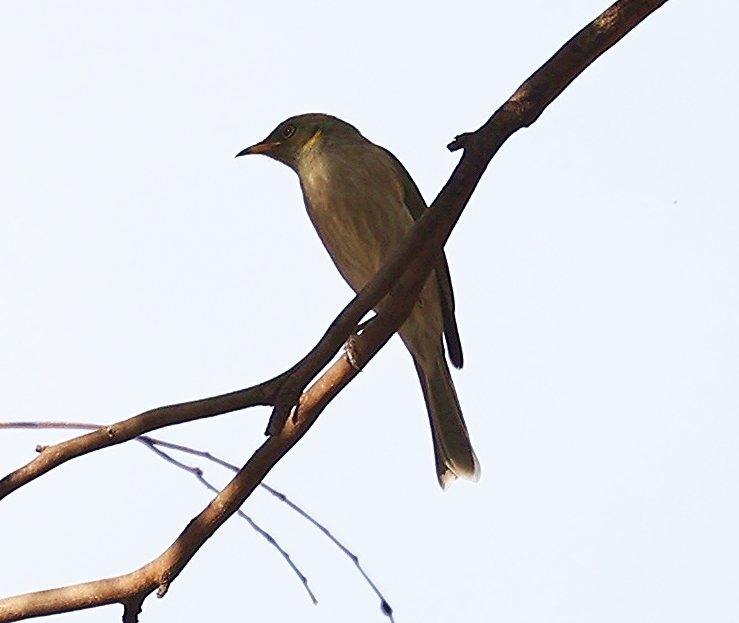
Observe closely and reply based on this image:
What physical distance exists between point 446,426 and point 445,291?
528 mm

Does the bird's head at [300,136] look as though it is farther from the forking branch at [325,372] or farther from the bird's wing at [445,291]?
the forking branch at [325,372]

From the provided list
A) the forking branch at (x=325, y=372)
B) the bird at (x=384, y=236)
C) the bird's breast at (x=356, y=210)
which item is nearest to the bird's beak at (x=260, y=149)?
the bird at (x=384, y=236)

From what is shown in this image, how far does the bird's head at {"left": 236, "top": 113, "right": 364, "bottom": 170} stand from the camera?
5.08m

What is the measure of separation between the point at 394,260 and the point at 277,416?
40 centimetres

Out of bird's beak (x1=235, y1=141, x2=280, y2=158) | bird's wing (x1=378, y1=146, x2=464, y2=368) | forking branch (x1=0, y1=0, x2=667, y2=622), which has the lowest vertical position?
forking branch (x1=0, y1=0, x2=667, y2=622)

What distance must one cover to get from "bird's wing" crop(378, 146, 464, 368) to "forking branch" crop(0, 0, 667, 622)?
1.97 meters

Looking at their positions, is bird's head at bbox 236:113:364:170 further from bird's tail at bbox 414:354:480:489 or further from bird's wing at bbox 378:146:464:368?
bird's tail at bbox 414:354:480:489

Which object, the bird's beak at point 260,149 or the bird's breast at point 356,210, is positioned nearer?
the bird's breast at point 356,210

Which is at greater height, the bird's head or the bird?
the bird's head

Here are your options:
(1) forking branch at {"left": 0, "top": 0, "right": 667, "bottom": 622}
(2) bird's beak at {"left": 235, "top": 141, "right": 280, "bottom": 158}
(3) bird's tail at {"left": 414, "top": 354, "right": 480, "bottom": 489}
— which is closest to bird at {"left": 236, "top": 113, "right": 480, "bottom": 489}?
(3) bird's tail at {"left": 414, "top": 354, "right": 480, "bottom": 489}

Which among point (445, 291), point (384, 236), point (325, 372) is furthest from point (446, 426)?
point (325, 372)

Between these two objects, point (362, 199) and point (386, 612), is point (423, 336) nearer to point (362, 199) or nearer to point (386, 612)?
point (362, 199)

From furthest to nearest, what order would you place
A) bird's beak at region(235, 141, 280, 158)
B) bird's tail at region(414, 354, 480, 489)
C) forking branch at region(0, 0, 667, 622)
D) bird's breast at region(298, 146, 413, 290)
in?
bird's beak at region(235, 141, 280, 158)
bird's tail at region(414, 354, 480, 489)
bird's breast at region(298, 146, 413, 290)
forking branch at region(0, 0, 667, 622)

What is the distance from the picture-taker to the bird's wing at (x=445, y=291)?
4758 millimetres
